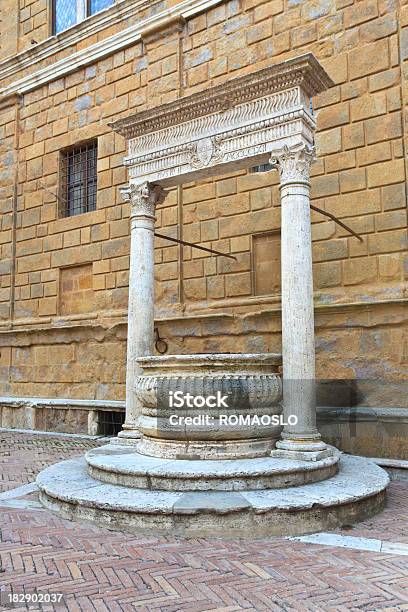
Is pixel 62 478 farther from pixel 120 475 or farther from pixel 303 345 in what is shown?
pixel 303 345

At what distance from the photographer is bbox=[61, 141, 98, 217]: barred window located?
12.1m

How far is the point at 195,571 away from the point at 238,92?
5.07 meters

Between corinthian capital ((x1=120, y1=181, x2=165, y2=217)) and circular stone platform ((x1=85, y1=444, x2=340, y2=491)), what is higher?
corinthian capital ((x1=120, y1=181, x2=165, y2=217))

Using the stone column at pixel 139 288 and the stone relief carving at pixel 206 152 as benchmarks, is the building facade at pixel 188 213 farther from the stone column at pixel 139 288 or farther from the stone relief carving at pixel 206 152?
the stone relief carving at pixel 206 152

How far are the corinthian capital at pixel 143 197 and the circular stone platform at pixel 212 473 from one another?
10.8 ft

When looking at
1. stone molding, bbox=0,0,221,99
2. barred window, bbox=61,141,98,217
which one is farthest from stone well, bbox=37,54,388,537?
barred window, bbox=61,141,98,217

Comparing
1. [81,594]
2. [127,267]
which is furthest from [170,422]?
[127,267]

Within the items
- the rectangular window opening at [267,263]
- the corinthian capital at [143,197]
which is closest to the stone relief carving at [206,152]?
the corinthian capital at [143,197]

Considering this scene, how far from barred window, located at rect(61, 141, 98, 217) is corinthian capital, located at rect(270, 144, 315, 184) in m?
6.74

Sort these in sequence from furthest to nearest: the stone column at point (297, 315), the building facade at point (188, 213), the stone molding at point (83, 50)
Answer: the stone molding at point (83, 50), the building facade at point (188, 213), the stone column at point (297, 315)

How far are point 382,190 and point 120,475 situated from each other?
18.3 feet

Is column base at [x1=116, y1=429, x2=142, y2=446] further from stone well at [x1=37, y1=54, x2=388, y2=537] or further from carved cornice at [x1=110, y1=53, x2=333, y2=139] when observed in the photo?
carved cornice at [x1=110, y1=53, x2=333, y2=139]

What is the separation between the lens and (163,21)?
1079cm

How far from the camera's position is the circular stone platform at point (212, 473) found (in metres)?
4.93
